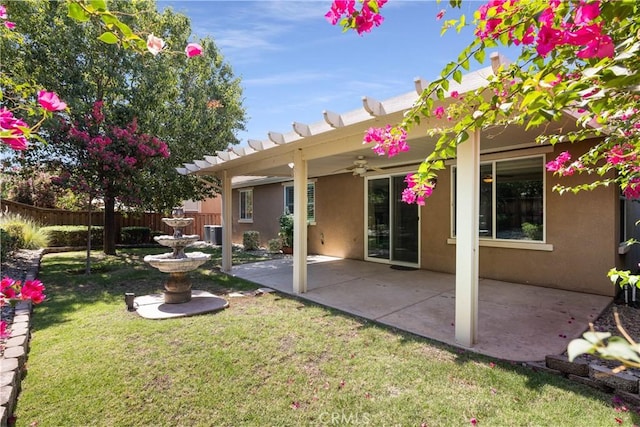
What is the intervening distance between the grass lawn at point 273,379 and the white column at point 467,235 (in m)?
0.40

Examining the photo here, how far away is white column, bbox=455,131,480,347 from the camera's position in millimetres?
3717

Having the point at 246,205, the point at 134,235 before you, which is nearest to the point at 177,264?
the point at 246,205

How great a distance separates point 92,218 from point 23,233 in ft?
13.3

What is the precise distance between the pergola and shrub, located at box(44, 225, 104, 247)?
7.37 m

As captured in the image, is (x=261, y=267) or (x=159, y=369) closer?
(x=159, y=369)

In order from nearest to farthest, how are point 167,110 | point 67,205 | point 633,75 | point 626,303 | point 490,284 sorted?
point 633,75, point 626,303, point 490,284, point 167,110, point 67,205

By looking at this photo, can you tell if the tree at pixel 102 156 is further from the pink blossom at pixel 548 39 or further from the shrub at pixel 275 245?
the pink blossom at pixel 548 39

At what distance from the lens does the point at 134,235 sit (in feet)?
47.3

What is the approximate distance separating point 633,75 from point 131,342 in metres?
4.76

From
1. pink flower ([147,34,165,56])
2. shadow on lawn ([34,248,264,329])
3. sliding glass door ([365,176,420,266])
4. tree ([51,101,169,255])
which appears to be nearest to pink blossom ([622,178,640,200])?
pink flower ([147,34,165,56])

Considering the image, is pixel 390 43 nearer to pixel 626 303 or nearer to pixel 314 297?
pixel 314 297

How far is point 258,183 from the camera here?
44.5 feet

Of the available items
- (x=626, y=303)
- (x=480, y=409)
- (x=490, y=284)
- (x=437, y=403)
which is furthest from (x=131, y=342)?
(x=626, y=303)

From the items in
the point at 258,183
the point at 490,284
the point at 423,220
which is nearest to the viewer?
the point at 490,284
